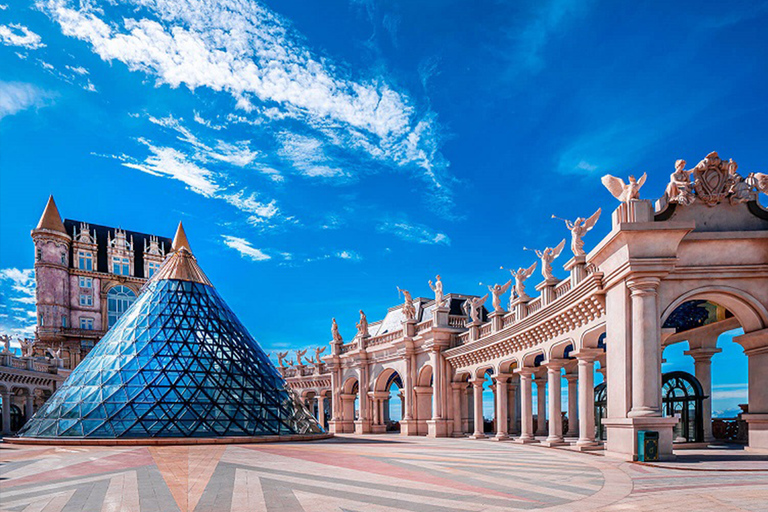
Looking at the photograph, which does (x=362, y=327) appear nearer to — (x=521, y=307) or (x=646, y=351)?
(x=521, y=307)

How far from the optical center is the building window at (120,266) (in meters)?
85.5

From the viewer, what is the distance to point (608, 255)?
64.7 ft

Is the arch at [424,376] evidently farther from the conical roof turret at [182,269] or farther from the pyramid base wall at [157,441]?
the conical roof turret at [182,269]

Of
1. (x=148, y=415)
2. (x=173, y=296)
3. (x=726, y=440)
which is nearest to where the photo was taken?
(x=726, y=440)

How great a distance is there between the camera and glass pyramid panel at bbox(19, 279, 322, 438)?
3058cm

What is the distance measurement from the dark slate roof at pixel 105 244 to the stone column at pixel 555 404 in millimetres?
75055

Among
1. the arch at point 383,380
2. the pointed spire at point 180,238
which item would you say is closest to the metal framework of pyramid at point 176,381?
the arch at point 383,380

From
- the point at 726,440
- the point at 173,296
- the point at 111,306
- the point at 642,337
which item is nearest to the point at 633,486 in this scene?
the point at 642,337

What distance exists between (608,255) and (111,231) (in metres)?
85.5

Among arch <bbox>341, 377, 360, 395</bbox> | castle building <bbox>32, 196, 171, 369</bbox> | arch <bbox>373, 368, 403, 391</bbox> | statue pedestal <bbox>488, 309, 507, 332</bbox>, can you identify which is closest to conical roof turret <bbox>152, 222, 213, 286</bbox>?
arch <bbox>373, 368, 403, 391</bbox>

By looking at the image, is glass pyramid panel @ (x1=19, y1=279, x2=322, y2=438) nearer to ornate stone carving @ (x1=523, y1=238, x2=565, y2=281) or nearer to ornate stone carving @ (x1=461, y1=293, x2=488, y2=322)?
ornate stone carving @ (x1=461, y1=293, x2=488, y2=322)

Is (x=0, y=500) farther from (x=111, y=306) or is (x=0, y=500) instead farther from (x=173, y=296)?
(x=111, y=306)

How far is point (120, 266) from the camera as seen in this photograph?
86312 millimetres

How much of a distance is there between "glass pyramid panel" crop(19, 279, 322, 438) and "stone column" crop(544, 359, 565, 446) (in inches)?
594
